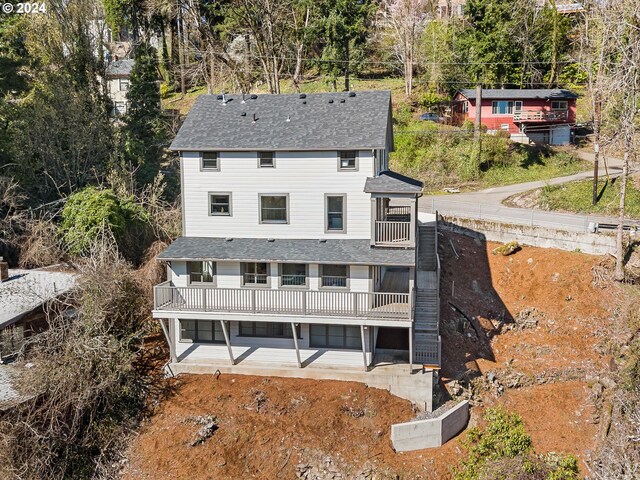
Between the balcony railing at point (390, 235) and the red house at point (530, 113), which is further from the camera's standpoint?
the red house at point (530, 113)

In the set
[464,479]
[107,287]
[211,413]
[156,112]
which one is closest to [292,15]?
[156,112]

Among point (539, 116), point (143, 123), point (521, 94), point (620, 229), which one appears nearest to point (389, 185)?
point (620, 229)

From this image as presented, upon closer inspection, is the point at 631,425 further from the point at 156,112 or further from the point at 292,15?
the point at 292,15

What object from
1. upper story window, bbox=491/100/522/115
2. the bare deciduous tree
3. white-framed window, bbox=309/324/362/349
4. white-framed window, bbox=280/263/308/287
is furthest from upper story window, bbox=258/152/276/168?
the bare deciduous tree

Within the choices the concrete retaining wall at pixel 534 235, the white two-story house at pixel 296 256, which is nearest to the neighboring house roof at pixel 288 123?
the white two-story house at pixel 296 256

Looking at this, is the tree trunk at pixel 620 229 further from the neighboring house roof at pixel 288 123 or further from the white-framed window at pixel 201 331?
the white-framed window at pixel 201 331

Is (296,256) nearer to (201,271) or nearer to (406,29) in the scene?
(201,271)

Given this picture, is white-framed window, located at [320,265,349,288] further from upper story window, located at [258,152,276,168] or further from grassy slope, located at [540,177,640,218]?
grassy slope, located at [540,177,640,218]

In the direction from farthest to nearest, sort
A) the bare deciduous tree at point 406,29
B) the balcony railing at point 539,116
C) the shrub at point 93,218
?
the bare deciduous tree at point 406,29 < the balcony railing at point 539,116 < the shrub at point 93,218
